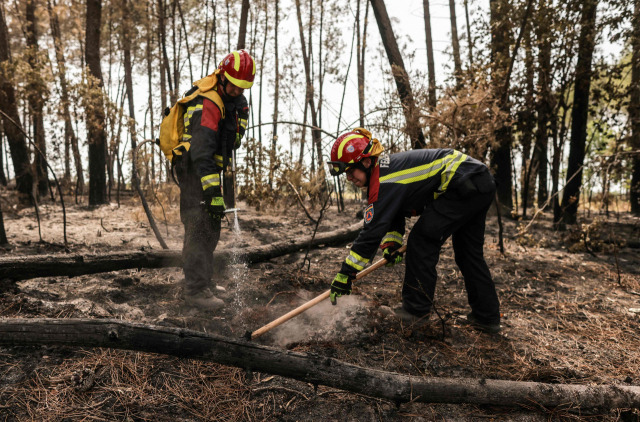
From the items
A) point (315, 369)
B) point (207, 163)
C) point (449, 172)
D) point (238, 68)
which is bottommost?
point (315, 369)

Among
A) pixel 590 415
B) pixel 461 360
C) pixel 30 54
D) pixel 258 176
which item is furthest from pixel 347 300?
pixel 30 54

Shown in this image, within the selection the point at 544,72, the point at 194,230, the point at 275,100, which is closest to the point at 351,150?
the point at 194,230

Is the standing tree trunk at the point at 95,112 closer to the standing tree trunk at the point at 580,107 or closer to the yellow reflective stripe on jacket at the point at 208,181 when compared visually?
the yellow reflective stripe on jacket at the point at 208,181

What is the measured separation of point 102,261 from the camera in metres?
3.68

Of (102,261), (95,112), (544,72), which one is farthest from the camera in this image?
(95,112)

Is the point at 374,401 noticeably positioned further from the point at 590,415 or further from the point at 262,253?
the point at 262,253

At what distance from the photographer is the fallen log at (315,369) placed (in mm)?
2268

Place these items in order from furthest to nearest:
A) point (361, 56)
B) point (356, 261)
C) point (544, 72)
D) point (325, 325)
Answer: point (361, 56), point (544, 72), point (325, 325), point (356, 261)

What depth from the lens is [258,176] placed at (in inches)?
273

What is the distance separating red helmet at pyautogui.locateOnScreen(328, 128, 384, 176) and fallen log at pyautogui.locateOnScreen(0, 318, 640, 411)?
57.3 inches

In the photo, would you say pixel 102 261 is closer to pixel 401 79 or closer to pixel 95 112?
pixel 401 79

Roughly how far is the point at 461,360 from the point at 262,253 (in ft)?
8.09

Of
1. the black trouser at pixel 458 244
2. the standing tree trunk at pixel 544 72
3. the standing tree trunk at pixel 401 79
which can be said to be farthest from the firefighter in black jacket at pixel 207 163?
the standing tree trunk at pixel 544 72

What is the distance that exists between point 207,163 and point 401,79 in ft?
13.2
